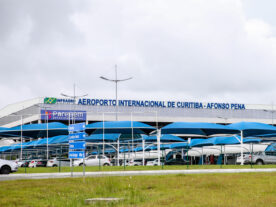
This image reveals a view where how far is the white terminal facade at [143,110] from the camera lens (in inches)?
3563

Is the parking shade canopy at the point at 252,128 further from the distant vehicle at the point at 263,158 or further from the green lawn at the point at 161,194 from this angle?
the green lawn at the point at 161,194

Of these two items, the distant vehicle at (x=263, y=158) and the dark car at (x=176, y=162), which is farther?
the dark car at (x=176, y=162)

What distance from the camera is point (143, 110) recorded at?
9588 cm

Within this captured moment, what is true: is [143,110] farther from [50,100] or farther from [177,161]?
[177,161]

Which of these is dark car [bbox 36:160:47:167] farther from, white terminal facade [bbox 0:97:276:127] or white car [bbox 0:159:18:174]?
white terminal facade [bbox 0:97:276:127]

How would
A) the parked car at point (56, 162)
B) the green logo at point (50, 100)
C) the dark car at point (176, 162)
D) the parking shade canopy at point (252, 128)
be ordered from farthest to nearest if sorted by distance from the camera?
1. the green logo at point (50, 100)
2. the parked car at point (56, 162)
3. the parking shade canopy at point (252, 128)
4. the dark car at point (176, 162)

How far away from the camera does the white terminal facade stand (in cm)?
9051

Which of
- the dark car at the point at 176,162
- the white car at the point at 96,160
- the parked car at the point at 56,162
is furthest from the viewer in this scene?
the white car at the point at 96,160

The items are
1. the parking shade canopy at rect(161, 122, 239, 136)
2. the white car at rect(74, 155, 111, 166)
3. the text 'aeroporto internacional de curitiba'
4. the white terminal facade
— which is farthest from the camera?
the text 'aeroporto internacional de curitiba'

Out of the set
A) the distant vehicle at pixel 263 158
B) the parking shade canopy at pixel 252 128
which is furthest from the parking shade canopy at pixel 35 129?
the distant vehicle at pixel 263 158

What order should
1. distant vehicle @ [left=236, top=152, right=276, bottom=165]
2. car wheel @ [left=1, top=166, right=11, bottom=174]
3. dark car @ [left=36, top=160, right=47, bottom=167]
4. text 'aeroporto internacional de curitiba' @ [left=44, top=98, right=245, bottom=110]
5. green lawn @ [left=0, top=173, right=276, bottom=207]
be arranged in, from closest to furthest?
green lawn @ [left=0, top=173, right=276, bottom=207]
car wheel @ [left=1, top=166, right=11, bottom=174]
distant vehicle @ [left=236, top=152, right=276, bottom=165]
dark car @ [left=36, top=160, right=47, bottom=167]
text 'aeroporto internacional de curitiba' @ [left=44, top=98, right=245, bottom=110]

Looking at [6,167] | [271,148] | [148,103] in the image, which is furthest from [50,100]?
[6,167]

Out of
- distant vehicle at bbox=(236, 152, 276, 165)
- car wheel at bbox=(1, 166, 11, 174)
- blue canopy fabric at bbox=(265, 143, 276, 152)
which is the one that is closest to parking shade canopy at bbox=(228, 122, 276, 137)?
blue canopy fabric at bbox=(265, 143, 276, 152)

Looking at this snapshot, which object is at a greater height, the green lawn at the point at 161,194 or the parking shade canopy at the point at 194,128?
the parking shade canopy at the point at 194,128
